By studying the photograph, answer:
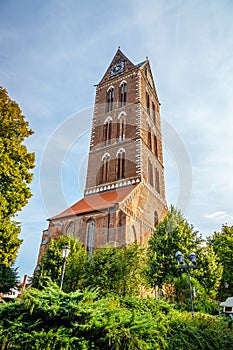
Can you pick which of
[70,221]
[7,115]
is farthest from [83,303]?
[70,221]

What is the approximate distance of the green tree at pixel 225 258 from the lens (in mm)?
25641

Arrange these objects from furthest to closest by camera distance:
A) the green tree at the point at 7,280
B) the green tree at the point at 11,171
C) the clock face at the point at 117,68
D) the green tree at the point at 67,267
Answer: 1. the clock face at the point at 117,68
2. the green tree at the point at 7,280
3. the green tree at the point at 67,267
4. the green tree at the point at 11,171

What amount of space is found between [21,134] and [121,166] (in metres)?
13.7

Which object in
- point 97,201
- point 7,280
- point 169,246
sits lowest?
point 7,280

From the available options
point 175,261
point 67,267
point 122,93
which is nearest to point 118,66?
point 122,93

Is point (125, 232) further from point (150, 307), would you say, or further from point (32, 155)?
point (150, 307)

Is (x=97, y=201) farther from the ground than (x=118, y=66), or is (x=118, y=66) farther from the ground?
(x=118, y=66)

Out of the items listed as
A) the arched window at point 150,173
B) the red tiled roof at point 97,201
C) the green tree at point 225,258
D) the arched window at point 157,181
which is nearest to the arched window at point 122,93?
the arched window at point 150,173

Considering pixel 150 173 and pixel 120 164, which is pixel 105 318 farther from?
pixel 150 173

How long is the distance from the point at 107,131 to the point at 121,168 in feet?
19.7

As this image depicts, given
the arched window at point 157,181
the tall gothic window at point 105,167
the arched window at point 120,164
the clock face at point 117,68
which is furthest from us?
the clock face at point 117,68

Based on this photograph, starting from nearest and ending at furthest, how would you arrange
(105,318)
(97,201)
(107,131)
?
(105,318) < (97,201) < (107,131)

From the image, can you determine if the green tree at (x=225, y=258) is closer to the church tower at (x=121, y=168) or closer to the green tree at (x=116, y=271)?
the church tower at (x=121, y=168)

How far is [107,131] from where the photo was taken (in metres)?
28.9
